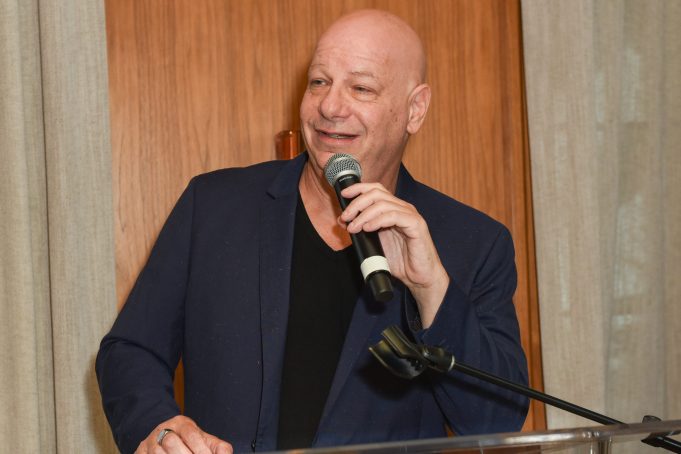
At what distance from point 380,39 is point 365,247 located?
716 mm

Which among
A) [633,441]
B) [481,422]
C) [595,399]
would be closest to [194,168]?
[481,422]

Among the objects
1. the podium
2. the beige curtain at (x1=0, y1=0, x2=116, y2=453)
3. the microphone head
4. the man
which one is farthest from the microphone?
the beige curtain at (x1=0, y1=0, x2=116, y2=453)

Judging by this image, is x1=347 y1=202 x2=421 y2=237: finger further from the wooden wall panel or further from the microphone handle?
the wooden wall panel

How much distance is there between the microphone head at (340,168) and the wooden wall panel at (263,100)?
0.91 meters

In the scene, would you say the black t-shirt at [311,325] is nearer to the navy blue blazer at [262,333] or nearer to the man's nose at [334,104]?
the navy blue blazer at [262,333]

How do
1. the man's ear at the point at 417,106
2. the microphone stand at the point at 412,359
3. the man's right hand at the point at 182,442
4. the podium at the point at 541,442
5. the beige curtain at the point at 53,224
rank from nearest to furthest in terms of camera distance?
the podium at the point at 541,442, the microphone stand at the point at 412,359, the man's right hand at the point at 182,442, the man's ear at the point at 417,106, the beige curtain at the point at 53,224

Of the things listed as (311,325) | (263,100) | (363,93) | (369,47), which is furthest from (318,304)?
(263,100)

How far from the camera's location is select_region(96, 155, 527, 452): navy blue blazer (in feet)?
5.79

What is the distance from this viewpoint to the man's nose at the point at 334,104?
6.12 ft

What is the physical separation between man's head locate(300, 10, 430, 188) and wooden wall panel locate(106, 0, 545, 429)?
65 centimetres

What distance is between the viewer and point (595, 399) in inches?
109

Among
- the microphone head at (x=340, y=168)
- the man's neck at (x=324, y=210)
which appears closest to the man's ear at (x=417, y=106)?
the man's neck at (x=324, y=210)

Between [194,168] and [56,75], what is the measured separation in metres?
0.46

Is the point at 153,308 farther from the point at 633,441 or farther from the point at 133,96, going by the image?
the point at 633,441
